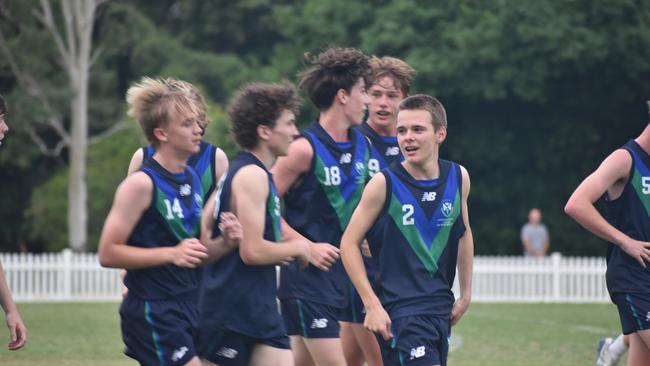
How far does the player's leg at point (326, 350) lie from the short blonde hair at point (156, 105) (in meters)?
2.03

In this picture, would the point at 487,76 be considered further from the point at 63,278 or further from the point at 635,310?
the point at 635,310

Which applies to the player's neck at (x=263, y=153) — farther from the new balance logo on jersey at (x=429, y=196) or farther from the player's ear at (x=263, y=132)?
the new balance logo on jersey at (x=429, y=196)

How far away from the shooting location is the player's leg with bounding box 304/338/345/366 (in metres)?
8.43

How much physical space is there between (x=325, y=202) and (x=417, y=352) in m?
1.80

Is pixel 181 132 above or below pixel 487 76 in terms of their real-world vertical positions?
below

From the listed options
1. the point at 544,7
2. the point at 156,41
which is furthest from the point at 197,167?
the point at 156,41

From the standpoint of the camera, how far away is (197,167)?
29.9ft

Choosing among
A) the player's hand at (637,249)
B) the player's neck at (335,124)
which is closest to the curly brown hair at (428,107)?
the player's neck at (335,124)

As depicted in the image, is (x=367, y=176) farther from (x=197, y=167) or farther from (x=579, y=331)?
(x=579, y=331)

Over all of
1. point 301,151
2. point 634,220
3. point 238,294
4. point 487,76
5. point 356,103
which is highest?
point 487,76

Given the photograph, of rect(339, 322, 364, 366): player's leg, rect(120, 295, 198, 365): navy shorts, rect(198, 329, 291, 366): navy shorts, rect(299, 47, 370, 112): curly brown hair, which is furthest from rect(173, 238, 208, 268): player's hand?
rect(339, 322, 364, 366): player's leg

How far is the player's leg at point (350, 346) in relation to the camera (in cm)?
934

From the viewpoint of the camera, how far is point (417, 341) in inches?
286

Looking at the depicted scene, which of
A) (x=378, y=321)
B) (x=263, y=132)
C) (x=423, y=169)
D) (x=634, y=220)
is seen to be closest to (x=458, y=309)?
(x=378, y=321)
